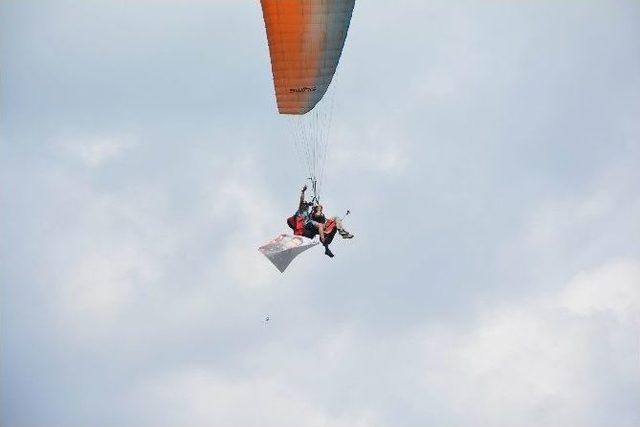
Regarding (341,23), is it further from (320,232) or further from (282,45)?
(320,232)

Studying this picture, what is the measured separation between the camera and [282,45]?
2958 centimetres

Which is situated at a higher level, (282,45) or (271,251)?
(282,45)

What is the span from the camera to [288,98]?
1243 inches

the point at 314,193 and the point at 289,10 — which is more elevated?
the point at 289,10

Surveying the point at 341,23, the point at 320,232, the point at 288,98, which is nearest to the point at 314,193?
the point at 320,232

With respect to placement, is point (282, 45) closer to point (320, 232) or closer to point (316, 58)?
point (316, 58)

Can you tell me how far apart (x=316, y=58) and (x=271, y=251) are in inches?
290

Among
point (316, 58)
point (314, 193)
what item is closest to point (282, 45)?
point (316, 58)

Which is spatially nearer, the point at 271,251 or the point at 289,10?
the point at 289,10

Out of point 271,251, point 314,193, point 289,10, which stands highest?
point 289,10

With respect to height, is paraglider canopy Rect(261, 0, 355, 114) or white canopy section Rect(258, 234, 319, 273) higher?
paraglider canopy Rect(261, 0, 355, 114)

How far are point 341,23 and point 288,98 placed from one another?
156 inches

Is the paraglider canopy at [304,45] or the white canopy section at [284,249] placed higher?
the paraglider canopy at [304,45]

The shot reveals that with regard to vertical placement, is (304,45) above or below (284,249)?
above
